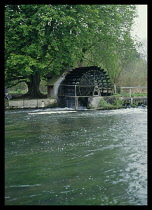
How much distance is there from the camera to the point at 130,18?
27719 mm

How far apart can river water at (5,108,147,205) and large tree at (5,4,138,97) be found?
10795 mm

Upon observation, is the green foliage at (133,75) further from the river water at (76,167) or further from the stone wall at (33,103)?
the river water at (76,167)

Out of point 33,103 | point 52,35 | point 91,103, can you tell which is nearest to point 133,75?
point 91,103

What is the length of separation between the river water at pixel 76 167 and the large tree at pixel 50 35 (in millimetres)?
10795

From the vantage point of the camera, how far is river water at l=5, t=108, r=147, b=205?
4.82m

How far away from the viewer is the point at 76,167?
6523 mm

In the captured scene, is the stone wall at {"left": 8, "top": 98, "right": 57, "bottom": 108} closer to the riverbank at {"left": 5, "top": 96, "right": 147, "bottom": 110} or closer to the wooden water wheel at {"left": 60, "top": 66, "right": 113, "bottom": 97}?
the riverbank at {"left": 5, "top": 96, "right": 147, "bottom": 110}

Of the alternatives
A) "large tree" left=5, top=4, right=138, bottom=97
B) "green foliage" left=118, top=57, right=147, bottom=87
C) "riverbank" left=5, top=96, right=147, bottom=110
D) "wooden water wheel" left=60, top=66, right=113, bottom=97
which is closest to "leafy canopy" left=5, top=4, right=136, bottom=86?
"large tree" left=5, top=4, right=138, bottom=97

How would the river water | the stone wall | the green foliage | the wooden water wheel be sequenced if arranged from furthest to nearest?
1. the green foliage
2. the wooden water wheel
3. the stone wall
4. the river water

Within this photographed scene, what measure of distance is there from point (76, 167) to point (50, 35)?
16947 mm

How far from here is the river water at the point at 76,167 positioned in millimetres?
4816

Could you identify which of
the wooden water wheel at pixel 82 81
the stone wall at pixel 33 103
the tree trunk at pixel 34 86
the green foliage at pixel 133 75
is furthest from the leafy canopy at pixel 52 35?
the green foliage at pixel 133 75

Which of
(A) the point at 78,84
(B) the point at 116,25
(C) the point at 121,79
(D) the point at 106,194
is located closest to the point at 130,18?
(B) the point at 116,25

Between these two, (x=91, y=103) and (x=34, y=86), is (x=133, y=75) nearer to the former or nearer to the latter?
(x=91, y=103)
